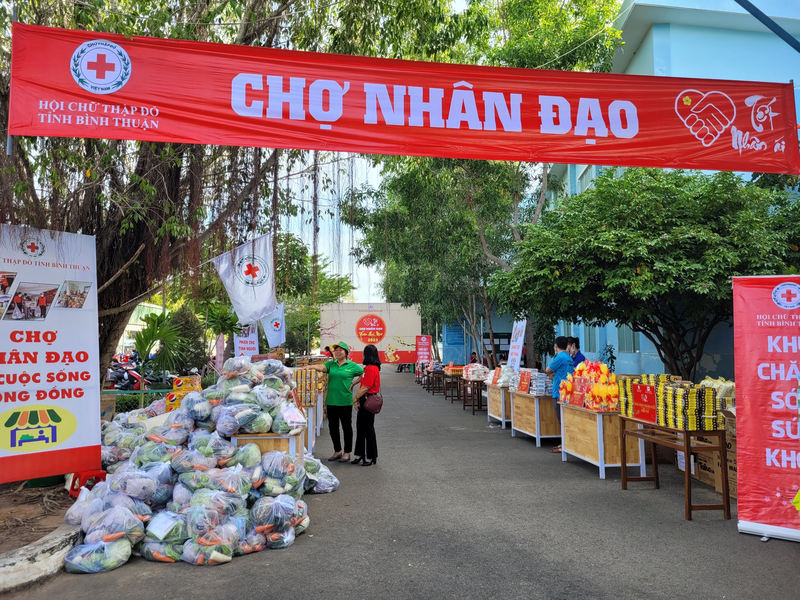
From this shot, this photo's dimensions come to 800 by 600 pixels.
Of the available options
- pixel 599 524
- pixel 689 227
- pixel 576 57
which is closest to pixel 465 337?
pixel 576 57

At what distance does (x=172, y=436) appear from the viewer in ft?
21.1

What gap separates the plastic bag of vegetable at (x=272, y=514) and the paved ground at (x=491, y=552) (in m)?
0.24

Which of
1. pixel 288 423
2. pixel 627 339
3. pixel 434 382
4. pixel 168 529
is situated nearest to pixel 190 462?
pixel 168 529

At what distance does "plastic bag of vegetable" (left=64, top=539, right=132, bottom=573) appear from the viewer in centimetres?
483

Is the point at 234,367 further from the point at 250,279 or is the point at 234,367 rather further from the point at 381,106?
the point at 381,106

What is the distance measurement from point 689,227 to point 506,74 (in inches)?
278

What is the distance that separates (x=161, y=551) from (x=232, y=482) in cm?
83

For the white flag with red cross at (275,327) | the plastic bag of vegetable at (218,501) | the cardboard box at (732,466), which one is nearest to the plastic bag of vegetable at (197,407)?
the plastic bag of vegetable at (218,501)

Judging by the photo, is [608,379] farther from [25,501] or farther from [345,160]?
[25,501]

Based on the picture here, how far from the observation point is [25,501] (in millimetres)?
6203

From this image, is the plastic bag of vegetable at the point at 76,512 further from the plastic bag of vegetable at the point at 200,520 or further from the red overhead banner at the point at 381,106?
the red overhead banner at the point at 381,106

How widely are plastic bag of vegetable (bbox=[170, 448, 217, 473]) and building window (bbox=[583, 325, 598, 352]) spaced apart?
17107 millimetres

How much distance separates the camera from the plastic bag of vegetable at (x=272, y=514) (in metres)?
5.51

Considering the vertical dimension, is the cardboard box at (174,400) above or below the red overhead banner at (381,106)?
below
